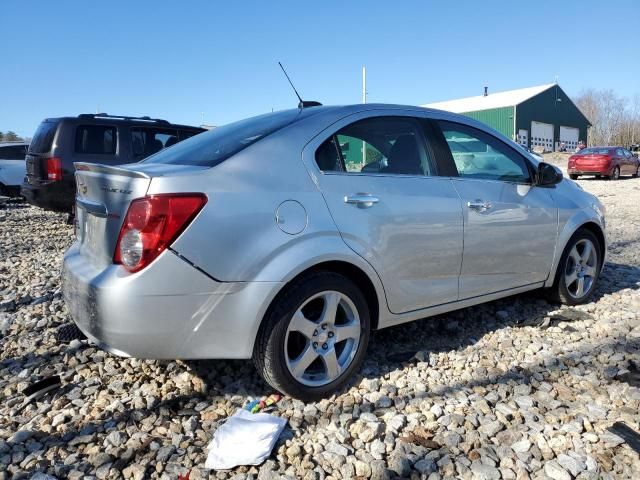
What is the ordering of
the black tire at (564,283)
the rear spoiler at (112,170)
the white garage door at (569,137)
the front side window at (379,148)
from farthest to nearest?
the white garage door at (569,137) → the black tire at (564,283) → the front side window at (379,148) → the rear spoiler at (112,170)

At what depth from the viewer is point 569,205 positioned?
4.13 m

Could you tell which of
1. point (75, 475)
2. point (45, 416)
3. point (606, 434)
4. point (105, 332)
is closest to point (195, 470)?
point (75, 475)

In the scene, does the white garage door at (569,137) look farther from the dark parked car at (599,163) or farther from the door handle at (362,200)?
the door handle at (362,200)

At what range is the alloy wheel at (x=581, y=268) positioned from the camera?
429cm

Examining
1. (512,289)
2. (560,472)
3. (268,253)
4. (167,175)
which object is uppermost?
(167,175)

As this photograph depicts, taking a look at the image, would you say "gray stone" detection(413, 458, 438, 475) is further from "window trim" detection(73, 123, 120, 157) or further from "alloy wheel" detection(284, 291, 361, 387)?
"window trim" detection(73, 123, 120, 157)

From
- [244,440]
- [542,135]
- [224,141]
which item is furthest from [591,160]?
[542,135]

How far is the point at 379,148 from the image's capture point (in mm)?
3238

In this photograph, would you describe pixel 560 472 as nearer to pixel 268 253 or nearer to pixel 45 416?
pixel 268 253

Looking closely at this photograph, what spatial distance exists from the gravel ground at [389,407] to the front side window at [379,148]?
4.14 ft

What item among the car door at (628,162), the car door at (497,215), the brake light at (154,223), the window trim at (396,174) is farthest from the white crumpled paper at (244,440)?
the car door at (628,162)

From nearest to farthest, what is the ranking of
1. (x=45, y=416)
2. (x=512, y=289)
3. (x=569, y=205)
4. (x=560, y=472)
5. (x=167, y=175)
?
1. (x=560, y=472)
2. (x=167, y=175)
3. (x=45, y=416)
4. (x=512, y=289)
5. (x=569, y=205)

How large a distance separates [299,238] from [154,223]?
2.33 feet

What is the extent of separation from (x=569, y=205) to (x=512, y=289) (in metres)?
0.96
